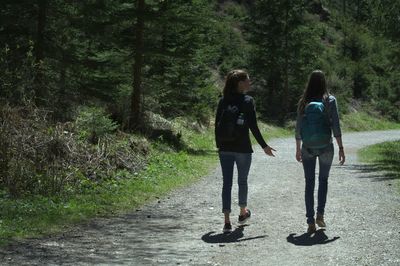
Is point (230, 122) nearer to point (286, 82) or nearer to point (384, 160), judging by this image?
point (384, 160)

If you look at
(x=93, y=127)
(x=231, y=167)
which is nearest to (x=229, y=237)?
(x=231, y=167)

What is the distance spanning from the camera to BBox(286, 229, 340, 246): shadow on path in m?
7.34

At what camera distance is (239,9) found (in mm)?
70812

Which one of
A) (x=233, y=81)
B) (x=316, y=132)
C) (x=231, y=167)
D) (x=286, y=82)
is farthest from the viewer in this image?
(x=286, y=82)

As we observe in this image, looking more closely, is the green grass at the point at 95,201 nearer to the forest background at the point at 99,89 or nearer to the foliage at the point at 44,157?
the forest background at the point at 99,89

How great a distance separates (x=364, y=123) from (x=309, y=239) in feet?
164

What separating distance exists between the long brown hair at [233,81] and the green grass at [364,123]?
144 feet

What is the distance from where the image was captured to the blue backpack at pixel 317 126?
25.7 ft

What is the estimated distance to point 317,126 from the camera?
7.86 metres

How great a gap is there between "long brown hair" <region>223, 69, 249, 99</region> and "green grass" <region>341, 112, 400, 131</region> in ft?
144

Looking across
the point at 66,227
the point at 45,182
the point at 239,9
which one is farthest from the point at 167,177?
the point at 239,9

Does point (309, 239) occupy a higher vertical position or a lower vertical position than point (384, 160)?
higher

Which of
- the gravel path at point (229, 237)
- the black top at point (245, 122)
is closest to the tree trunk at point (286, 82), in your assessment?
the gravel path at point (229, 237)

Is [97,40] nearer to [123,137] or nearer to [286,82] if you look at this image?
[123,137]
